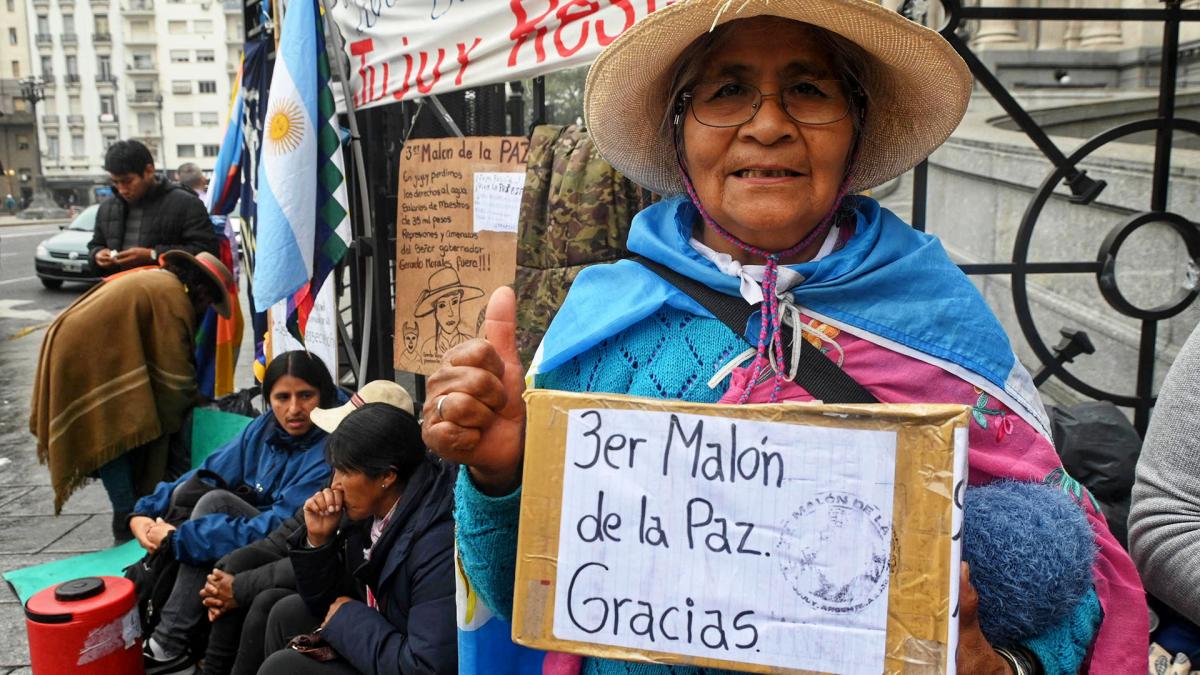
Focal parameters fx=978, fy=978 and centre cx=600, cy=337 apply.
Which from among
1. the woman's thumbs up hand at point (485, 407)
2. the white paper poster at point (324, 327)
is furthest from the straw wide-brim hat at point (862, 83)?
the white paper poster at point (324, 327)

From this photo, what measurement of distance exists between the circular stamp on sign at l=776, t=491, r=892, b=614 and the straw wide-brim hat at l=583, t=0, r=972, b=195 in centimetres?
67

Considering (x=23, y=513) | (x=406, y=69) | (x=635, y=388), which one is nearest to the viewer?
(x=635, y=388)

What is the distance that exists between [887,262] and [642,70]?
53 cm

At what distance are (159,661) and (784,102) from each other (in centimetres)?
348

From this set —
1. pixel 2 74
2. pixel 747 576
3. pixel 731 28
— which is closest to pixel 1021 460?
pixel 747 576

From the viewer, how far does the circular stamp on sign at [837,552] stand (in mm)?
1199

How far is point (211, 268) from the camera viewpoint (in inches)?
216

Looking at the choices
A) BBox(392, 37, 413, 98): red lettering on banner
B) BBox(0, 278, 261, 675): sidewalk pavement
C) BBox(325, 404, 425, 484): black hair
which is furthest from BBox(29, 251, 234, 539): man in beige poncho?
BBox(325, 404, 425, 484): black hair

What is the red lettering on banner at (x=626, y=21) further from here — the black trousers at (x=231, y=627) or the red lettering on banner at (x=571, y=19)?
the black trousers at (x=231, y=627)

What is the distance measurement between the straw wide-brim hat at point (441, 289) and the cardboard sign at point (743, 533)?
269 cm

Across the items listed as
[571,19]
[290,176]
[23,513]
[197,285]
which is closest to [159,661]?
[290,176]

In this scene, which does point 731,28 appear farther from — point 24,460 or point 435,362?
point 24,460

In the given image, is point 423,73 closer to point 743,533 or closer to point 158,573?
point 158,573

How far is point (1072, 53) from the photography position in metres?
12.7
